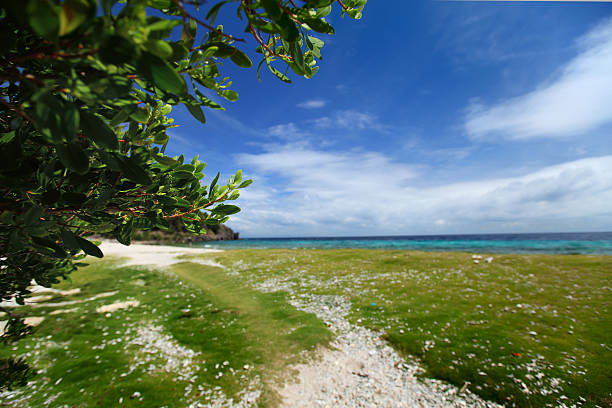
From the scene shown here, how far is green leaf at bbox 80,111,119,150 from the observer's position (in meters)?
1.29

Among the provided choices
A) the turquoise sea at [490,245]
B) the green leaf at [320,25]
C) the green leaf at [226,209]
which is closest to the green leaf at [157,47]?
the green leaf at [320,25]

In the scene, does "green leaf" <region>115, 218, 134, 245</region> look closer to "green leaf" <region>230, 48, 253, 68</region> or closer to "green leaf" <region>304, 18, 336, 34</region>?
"green leaf" <region>230, 48, 253, 68</region>

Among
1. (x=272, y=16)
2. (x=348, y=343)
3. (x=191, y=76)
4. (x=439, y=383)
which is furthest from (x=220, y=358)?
(x=272, y=16)

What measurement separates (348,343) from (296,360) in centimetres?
229

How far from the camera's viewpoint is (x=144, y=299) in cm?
1445

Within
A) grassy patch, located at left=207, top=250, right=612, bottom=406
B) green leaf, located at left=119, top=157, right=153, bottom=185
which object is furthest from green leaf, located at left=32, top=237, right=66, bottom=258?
grassy patch, located at left=207, top=250, right=612, bottom=406

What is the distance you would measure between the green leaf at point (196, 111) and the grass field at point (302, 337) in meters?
7.21

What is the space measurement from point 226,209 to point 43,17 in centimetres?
179

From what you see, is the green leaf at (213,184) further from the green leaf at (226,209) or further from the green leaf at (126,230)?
the green leaf at (126,230)

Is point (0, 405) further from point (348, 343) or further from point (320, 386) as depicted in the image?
point (348, 343)

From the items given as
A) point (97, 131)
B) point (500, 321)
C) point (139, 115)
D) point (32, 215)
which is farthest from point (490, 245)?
point (32, 215)

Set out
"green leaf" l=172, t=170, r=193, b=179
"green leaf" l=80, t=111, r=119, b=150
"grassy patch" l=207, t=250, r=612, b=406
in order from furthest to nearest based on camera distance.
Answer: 1. "grassy patch" l=207, t=250, r=612, b=406
2. "green leaf" l=172, t=170, r=193, b=179
3. "green leaf" l=80, t=111, r=119, b=150

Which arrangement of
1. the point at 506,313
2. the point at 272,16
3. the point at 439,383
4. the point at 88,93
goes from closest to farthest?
the point at 88,93, the point at 272,16, the point at 439,383, the point at 506,313

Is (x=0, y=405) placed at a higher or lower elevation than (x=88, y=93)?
lower
